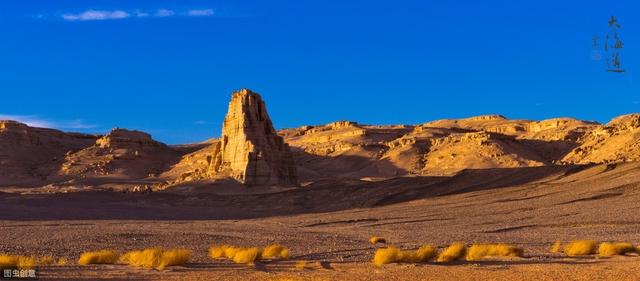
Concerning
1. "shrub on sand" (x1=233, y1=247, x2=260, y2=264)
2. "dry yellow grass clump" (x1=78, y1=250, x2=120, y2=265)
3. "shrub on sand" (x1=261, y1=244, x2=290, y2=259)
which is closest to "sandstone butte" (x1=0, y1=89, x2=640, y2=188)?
"shrub on sand" (x1=261, y1=244, x2=290, y2=259)

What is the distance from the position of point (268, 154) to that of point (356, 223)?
68.0ft

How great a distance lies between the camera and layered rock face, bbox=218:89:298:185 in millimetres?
51906

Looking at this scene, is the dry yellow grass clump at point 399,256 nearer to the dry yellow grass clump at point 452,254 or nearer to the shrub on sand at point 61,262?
the dry yellow grass clump at point 452,254

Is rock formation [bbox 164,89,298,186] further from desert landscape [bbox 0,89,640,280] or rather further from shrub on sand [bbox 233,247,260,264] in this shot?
shrub on sand [bbox 233,247,260,264]

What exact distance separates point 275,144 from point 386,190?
1093 cm

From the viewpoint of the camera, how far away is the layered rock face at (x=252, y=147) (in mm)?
51906

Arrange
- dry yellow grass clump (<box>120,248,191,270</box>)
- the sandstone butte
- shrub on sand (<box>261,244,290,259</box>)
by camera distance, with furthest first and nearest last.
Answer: the sandstone butte
shrub on sand (<box>261,244,290,259</box>)
dry yellow grass clump (<box>120,248,191,270</box>)

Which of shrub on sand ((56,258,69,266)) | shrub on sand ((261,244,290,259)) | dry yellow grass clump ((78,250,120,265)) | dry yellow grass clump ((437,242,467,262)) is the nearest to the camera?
shrub on sand ((56,258,69,266))

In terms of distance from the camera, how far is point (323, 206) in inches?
1781

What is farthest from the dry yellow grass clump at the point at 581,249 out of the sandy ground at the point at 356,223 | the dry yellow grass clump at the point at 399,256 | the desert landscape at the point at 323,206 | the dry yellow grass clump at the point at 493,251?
the dry yellow grass clump at the point at 399,256

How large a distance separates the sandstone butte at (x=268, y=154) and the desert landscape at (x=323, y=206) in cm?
22

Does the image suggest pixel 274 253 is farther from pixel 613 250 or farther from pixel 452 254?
pixel 613 250

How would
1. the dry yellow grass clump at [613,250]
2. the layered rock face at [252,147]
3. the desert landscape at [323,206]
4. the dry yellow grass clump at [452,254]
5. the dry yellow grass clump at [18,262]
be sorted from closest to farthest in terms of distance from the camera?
the dry yellow grass clump at [18,262] → the desert landscape at [323,206] → the dry yellow grass clump at [452,254] → the dry yellow grass clump at [613,250] → the layered rock face at [252,147]

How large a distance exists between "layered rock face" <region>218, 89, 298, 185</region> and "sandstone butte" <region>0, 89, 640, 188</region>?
0.25 ft
